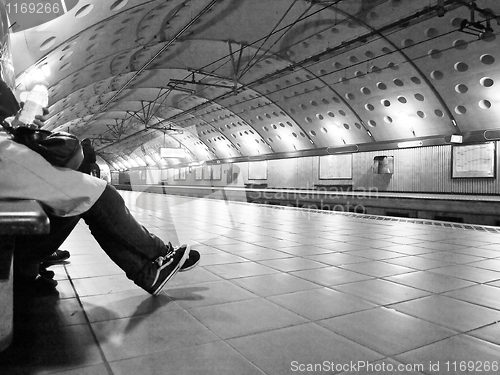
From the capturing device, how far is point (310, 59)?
12.4 meters

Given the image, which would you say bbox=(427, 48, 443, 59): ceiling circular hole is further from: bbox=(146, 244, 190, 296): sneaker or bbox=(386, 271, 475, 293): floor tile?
bbox=(146, 244, 190, 296): sneaker

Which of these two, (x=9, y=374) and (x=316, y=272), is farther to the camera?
(x=316, y=272)

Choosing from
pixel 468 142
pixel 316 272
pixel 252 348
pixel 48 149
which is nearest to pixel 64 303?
pixel 48 149

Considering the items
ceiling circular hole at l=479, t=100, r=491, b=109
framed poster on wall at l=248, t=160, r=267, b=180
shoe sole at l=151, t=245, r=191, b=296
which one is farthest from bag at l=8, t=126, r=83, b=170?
framed poster on wall at l=248, t=160, r=267, b=180

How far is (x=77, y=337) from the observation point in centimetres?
180

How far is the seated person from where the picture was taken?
1587mm

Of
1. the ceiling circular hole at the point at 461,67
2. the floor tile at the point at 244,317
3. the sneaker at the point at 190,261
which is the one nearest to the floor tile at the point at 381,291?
the floor tile at the point at 244,317

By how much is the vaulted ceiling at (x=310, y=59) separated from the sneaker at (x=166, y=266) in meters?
7.35

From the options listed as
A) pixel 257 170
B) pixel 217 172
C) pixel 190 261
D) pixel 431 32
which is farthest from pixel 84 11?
pixel 217 172

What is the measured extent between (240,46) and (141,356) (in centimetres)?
1569

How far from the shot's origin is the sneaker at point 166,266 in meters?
2.29

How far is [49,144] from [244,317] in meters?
1.33

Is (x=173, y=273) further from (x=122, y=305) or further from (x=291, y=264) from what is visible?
(x=291, y=264)

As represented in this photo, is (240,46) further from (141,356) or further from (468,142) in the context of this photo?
(141,356)
